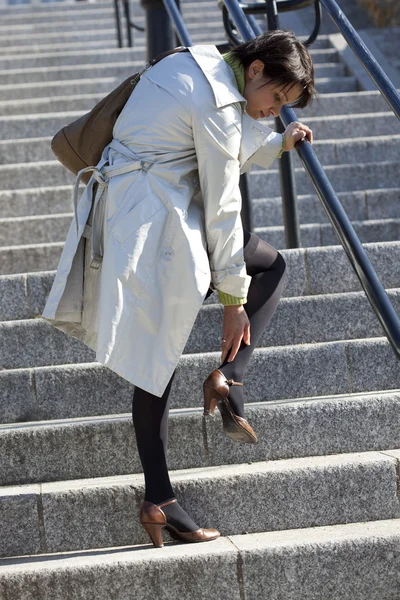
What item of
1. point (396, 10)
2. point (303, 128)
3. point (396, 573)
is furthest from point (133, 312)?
point (396, 10)

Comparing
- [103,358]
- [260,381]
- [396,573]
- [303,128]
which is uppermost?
[303,128]

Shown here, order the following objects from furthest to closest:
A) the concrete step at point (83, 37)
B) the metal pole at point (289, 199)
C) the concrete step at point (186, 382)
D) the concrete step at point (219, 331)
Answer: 1. the concrete step at point (83, 37)
2. the metal pole at point (289, 199)
3. the concrete step at point (219, 331)
4. the concrete step at point (186, 382)

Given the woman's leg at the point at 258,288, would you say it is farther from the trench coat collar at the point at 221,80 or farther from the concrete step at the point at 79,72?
the concrete step at the point at 79,72

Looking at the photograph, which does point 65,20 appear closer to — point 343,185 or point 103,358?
point 343,185

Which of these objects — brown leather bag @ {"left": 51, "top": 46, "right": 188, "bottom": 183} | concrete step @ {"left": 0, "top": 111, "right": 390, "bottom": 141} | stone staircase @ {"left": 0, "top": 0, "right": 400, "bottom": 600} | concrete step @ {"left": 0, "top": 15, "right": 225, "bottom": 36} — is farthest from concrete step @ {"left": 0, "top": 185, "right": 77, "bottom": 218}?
concrete step @ {"left": 0, "top": 15, "right": 225, "bottom": 36}

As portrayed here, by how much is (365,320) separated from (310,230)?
1.40 m

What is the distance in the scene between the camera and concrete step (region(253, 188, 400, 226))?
5.75 m

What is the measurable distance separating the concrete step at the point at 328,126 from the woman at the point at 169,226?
12.2 ft

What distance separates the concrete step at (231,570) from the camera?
2889mm

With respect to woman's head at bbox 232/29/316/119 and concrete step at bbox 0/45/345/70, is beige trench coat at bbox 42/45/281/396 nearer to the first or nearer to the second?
woman's head at bbox 232/29/316/119

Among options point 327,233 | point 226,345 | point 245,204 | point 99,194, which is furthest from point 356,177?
point 99,194

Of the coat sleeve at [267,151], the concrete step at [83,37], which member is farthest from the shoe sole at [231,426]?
the concrete step at [83,37]

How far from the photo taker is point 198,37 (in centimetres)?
893

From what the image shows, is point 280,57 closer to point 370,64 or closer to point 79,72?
point 370,64
